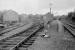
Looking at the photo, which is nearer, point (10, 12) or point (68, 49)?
point (68, 49)

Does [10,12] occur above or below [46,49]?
above

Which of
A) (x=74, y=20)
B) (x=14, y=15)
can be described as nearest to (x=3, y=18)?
(x=14, y=15)

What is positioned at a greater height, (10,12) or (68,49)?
(10,12)

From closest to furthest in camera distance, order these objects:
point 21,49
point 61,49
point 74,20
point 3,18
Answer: point 61,49 < point 21,49 < point 74,20 < point 3,18

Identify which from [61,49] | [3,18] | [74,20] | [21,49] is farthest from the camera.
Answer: [3,18]

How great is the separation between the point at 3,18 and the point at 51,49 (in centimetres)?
4203

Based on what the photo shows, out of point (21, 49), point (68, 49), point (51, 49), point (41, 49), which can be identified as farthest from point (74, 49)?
point (21, 49)

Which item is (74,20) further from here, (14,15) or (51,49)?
(51,49)

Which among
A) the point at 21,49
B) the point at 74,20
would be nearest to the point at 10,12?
the point at 74,20

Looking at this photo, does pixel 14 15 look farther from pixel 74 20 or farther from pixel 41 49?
pixel 41 49

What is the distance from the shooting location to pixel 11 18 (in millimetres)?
46469

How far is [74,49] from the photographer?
6.61m

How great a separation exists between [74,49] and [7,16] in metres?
42.7

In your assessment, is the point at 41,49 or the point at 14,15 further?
the point at 14,15
